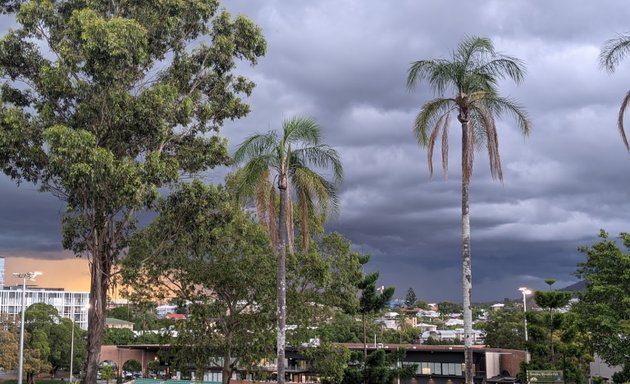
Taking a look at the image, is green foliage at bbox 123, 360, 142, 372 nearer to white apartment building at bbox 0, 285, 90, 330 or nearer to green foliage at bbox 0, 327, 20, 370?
green foliage at bbox 0, 327, 20, 370

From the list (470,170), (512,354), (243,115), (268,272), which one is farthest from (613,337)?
(512,354)

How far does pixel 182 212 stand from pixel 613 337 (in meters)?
20.6

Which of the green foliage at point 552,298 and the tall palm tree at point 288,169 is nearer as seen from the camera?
the tall palm tree at point 288,169

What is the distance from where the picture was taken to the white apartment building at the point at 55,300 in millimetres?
178500

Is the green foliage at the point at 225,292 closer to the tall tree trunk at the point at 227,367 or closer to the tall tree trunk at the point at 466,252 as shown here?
the tall tree trunk at the point at 227,367

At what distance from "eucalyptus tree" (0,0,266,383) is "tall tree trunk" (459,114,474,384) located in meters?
9.89

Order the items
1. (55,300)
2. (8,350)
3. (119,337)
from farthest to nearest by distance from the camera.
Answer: (55,300) → (119,337) → (8,350)

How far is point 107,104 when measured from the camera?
868 inches

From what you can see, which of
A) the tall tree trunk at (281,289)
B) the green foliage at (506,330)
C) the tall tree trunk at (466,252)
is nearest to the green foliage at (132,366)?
the green foliage at (506,330)

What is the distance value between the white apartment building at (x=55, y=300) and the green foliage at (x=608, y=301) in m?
165

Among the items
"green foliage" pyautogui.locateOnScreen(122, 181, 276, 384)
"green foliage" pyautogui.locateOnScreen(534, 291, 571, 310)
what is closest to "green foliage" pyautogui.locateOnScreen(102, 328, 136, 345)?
"green foliage" pyautogui.locateOnScreen(122, 181, 276, 384)

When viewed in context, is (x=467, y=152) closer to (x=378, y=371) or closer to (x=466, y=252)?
(x=466, y=252)

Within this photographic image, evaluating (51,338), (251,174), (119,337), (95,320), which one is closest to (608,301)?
(251,174)

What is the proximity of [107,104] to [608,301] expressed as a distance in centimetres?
2519
